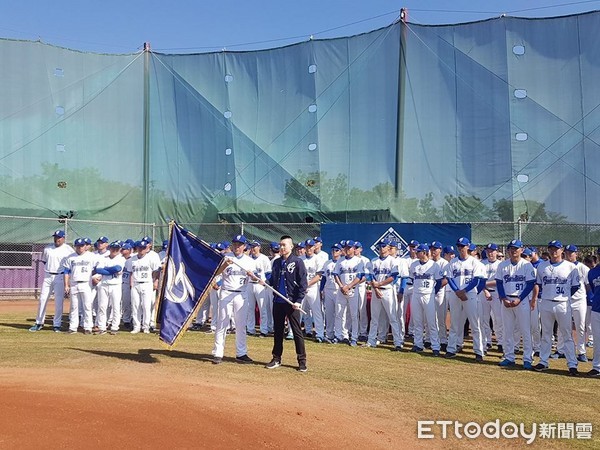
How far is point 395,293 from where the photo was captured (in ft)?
40.1

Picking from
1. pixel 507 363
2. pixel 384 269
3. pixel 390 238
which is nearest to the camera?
pixel 507 363

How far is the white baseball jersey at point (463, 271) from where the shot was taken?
36.0ft

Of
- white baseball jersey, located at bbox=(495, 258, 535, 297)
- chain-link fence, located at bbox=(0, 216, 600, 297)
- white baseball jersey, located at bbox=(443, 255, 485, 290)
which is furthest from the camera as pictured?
chain-link fence, located at bbox=(0, 216, 600, 297)

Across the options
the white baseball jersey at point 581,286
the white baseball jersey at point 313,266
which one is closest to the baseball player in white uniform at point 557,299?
the white baseball jersey at point 581,286

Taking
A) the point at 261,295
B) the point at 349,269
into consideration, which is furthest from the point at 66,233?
the point at 349,269

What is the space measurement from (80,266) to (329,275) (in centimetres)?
560

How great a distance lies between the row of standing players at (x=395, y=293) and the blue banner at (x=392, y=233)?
2534 millimetres

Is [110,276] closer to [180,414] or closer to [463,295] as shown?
[180,414]

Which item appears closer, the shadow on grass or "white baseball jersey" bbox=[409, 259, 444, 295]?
the shadow on grass

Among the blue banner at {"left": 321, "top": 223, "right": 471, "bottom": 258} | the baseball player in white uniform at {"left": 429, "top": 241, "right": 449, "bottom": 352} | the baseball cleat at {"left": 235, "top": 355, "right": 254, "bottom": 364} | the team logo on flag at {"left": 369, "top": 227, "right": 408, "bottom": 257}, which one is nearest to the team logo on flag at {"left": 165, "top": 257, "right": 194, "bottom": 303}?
the baseball cleat at {"left": 235, "top": 355, "right": 254, "bottom": 364}

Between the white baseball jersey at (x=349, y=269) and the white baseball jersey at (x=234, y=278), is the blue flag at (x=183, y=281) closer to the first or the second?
the white baseball jersey at (x=234, y=278)

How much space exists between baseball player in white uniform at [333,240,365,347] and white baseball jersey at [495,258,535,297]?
2.98m

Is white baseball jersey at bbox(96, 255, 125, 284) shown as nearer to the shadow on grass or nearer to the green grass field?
the green grass field

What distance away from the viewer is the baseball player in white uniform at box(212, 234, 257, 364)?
9.50m
